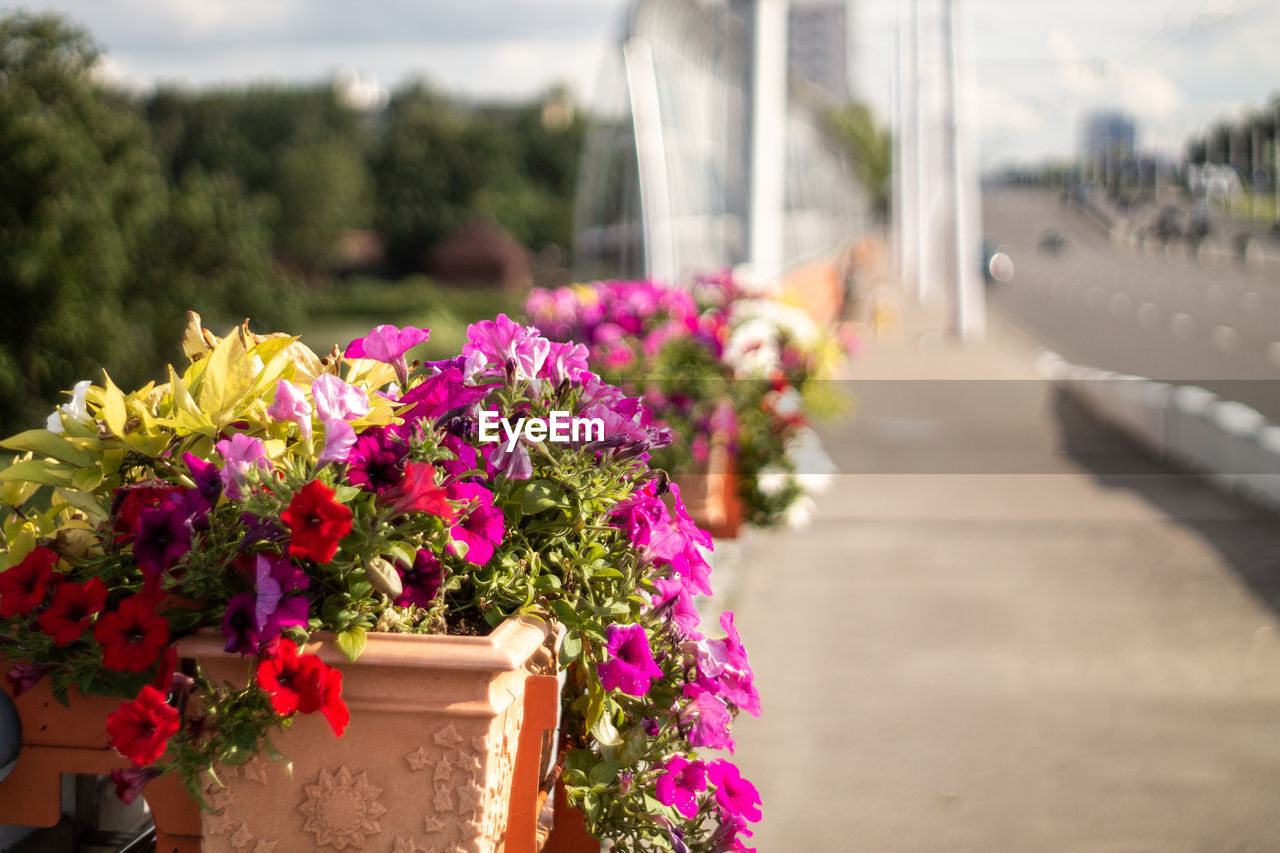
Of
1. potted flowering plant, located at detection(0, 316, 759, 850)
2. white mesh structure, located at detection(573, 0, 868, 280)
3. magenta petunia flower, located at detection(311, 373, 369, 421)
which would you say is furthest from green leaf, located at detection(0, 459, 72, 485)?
white mesh structure, located at detection(573, 0, 868, 280)

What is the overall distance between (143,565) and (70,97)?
2528 centimetres

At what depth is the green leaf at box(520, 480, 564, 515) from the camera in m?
2.14

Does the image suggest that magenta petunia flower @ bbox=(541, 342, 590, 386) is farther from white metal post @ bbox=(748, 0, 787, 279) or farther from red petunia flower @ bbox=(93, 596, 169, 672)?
white metal post @ bbox=(748, 0, 787, 279)

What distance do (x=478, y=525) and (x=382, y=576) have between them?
19 cm

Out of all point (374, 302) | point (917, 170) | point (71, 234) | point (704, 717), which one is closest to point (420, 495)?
point (704, 717)

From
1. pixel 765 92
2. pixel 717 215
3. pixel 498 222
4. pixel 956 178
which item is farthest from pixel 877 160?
pixel 765 92

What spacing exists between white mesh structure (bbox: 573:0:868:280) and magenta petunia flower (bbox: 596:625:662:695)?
9.24m

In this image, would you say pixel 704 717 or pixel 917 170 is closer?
pixel 704 717

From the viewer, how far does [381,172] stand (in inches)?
3841

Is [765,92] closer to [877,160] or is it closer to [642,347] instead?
[642,347]

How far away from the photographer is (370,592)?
2010 mm

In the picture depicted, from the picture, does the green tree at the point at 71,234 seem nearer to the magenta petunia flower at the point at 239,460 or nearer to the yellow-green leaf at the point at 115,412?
the yellow-green leaf at the point at 115,412

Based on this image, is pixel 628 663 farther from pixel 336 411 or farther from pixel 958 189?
pixel 958 189

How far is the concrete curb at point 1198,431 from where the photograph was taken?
8000 mm
